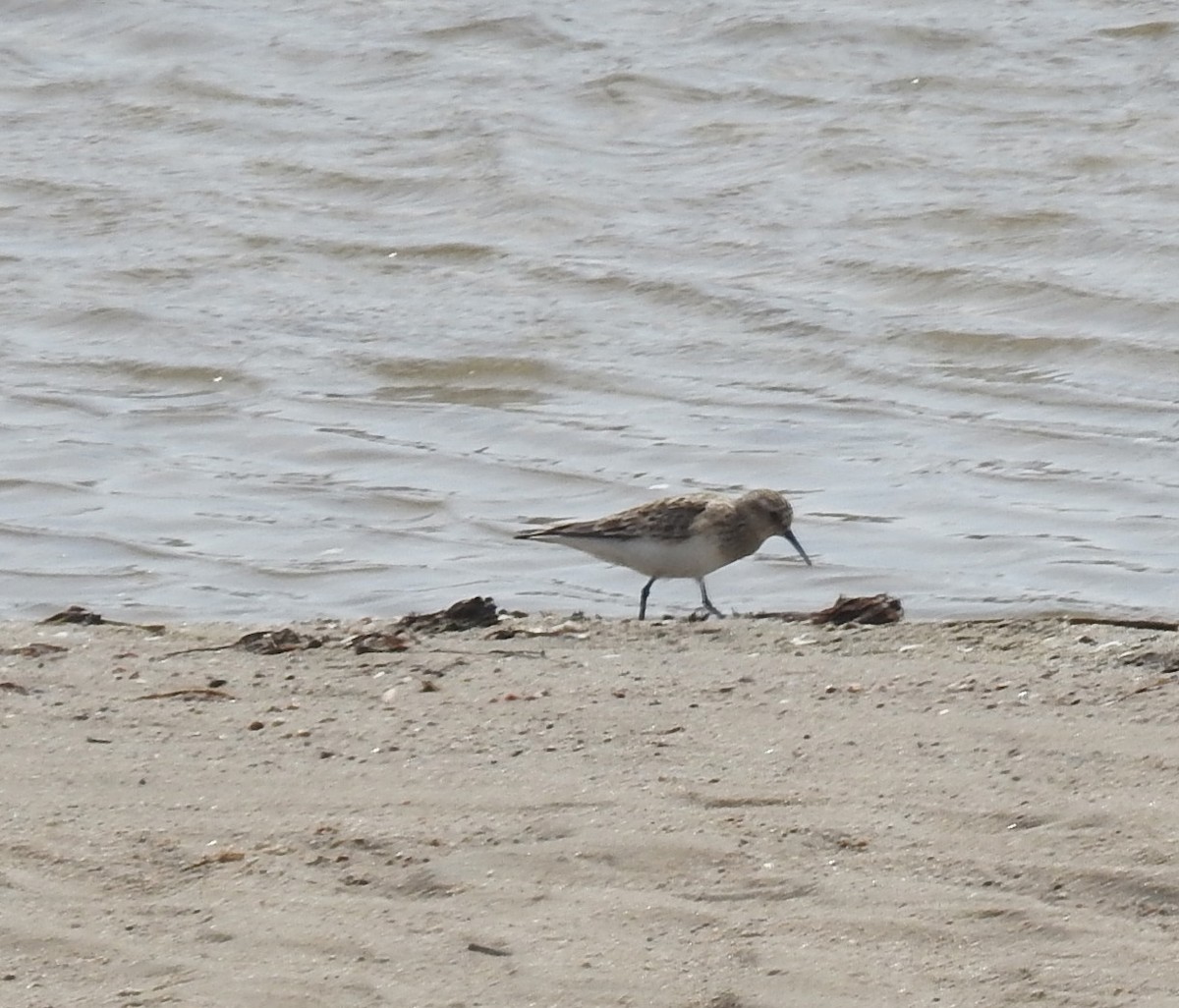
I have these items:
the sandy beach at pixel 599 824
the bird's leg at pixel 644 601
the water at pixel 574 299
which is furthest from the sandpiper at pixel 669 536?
the sandy beach at pixel 599 824

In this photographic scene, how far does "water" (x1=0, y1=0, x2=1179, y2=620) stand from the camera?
837 cm

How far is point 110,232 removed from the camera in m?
13.8

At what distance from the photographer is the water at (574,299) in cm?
837

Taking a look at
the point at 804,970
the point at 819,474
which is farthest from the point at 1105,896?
the point at 819,474

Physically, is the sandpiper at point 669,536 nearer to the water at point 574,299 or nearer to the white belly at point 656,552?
the white belly at point 656,552

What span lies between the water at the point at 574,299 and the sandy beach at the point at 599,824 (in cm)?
221

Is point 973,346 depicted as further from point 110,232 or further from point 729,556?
point 110,232

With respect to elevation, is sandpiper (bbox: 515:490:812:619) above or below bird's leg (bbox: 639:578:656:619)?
above

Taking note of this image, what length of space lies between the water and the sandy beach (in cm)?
221

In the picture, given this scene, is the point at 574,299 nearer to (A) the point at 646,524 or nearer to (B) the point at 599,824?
(A) the point at 646,524

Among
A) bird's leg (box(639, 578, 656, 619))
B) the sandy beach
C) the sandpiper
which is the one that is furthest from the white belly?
the sandy beach

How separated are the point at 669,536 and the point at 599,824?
9.24 feet

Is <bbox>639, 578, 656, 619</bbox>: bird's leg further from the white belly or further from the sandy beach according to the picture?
the sandy beach

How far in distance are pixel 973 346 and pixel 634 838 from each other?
706 cm
